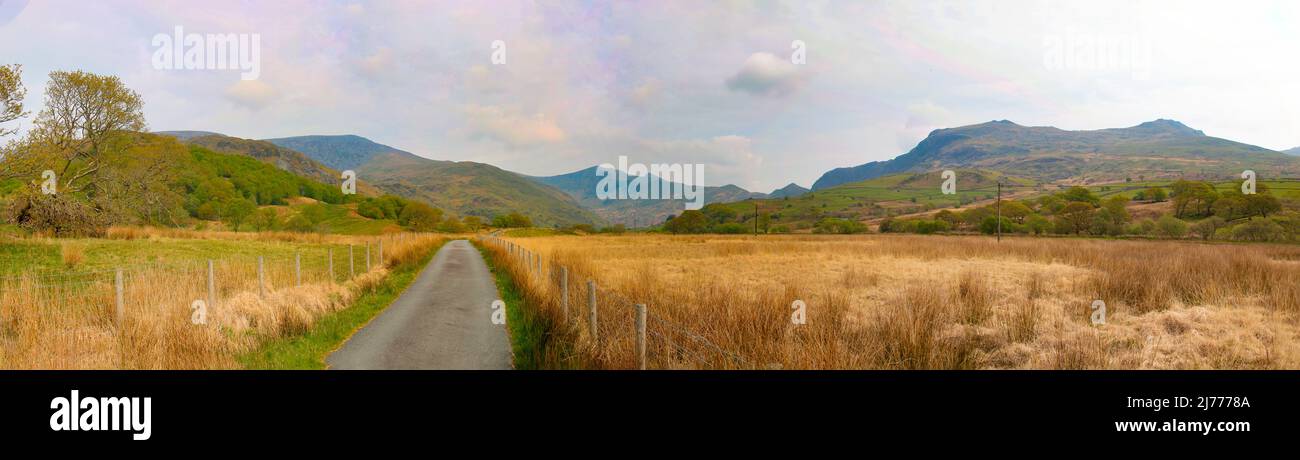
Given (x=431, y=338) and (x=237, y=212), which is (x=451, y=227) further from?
(x=431, y=338)

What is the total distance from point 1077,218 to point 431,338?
8401cm

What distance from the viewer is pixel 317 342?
8.77 m

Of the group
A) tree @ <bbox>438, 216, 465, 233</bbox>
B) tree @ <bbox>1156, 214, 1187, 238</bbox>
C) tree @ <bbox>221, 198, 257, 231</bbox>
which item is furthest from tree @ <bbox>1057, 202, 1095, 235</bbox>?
tree @ <bbox>438, 216, 465, 233</bbox>

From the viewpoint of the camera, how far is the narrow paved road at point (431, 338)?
7418 millimetres

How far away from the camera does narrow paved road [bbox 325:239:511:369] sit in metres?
7.42

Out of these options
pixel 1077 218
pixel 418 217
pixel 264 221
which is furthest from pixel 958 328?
pixel 418 217

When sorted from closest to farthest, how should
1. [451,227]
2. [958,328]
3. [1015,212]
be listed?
[958,328] → [1015,212] → [451,227]

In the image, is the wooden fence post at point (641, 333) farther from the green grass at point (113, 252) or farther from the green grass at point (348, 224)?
the green grass at point (348, 224)

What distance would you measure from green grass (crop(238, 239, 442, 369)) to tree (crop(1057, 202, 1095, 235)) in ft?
270

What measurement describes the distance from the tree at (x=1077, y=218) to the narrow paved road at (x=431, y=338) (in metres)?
79.7

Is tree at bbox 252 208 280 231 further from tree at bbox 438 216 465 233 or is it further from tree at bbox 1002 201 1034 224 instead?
tree at bbox 1002 201 1034 224
